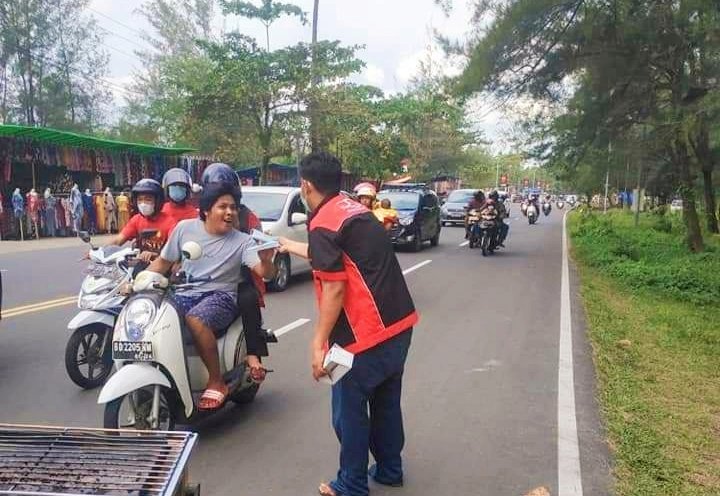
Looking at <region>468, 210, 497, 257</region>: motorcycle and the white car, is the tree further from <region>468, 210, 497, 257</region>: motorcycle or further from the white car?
the white car

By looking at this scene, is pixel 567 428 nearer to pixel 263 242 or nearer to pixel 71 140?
pixel 263 242

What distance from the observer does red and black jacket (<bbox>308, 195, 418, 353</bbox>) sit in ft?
10.3

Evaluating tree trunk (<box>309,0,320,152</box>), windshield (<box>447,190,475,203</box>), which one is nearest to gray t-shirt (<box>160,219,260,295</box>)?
tree trunk (<box>309,0,320,152</box>)

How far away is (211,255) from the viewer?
14.1 ft

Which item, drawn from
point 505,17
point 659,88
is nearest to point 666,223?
point 659,88

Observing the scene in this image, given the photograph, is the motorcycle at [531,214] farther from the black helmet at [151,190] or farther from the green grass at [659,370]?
the black helmet at [151,190]

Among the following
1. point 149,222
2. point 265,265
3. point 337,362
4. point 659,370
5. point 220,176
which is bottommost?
point 659,370

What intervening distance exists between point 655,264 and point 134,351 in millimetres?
12894

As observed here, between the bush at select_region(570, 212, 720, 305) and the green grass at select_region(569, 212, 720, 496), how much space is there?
0.03 m

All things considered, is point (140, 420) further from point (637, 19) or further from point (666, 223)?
point (666, 223)

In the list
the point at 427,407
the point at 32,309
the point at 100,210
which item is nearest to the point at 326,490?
the point at 427,407

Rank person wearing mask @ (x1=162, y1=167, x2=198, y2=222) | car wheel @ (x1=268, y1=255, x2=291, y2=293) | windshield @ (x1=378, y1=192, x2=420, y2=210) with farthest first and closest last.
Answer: windshield @ (x1=378, y1=192, x2=420, y2=210) → car wheel @ (x1=268, y1=255, x2=291, y2=293) → person wearing mask @ (x1=162, y1=167, x2=198, y2=222)

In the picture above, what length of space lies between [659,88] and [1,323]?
1291cm

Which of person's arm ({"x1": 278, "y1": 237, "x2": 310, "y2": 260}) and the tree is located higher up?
the tree
